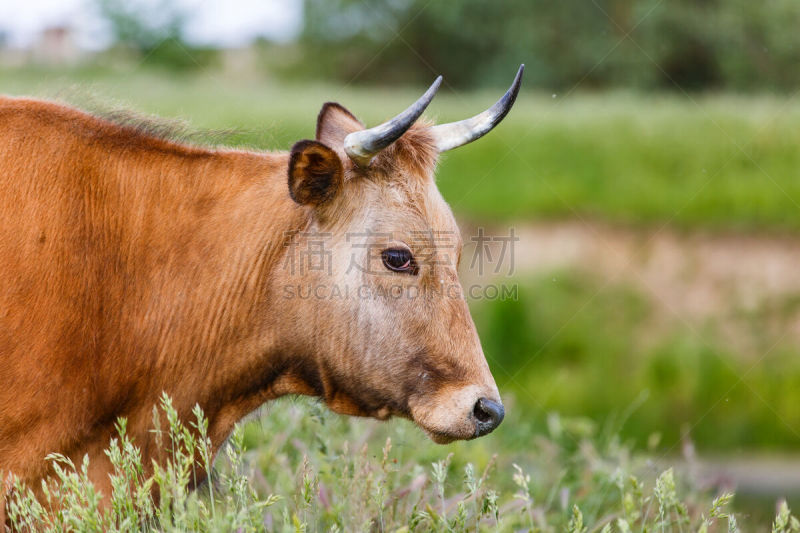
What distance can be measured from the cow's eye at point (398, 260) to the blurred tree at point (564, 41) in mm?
24477

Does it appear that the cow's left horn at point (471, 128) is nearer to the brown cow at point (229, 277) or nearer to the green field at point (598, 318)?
the brown cow at point (229, 277)

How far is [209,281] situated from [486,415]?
1.83 m

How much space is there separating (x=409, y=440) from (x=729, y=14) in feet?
82.0

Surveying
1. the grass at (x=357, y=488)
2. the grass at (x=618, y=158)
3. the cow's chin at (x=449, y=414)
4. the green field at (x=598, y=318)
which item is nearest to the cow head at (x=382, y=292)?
the cow's chin at (x=449, y=414)

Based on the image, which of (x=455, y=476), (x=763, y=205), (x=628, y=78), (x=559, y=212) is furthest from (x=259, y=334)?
(x=628, y=78)

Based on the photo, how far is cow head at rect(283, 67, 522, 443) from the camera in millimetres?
5297

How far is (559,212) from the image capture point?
17.0 meters

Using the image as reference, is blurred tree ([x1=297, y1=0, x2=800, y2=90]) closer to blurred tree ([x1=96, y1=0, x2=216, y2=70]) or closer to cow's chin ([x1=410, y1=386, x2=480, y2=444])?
blurred tree ([x1=96, y1=0, x2=216, y2=70])

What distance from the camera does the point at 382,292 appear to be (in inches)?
212

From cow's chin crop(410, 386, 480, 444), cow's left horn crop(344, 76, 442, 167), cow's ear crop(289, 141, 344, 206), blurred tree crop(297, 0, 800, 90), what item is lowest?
cow's chin crop(410, 386, 480, 444)

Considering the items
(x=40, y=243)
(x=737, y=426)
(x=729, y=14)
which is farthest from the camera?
(x=729, y=14)

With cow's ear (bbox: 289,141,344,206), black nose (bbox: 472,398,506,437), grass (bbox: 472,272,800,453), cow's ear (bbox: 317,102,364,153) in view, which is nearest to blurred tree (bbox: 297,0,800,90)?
grass (bbox: 472,272,800,453)

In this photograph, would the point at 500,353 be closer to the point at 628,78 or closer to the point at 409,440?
the point at 409,440

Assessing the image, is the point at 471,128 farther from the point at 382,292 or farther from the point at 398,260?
the point at 382,292
